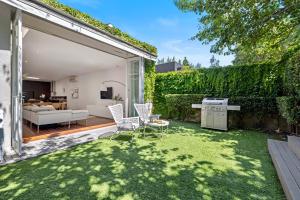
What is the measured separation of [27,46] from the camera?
615cm

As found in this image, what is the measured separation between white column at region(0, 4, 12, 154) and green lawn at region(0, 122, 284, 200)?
0.89m

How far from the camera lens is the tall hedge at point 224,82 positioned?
5.96 metres

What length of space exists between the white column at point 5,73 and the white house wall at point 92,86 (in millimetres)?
5782

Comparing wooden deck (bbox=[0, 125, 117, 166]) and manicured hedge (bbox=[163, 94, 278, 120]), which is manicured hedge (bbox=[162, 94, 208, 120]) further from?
wooden deck (bbox=[0, 125, 117, 166])

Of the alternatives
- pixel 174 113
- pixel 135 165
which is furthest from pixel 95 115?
pixel 135 165

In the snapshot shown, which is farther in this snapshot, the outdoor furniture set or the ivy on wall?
the ivy on wall

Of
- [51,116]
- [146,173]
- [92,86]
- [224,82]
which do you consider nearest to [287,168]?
[146,173]

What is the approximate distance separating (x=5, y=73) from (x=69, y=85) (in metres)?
10.4

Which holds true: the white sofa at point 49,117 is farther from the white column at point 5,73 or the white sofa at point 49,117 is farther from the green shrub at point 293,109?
the green shrub at point 293,109

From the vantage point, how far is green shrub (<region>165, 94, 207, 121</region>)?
24.7 feet

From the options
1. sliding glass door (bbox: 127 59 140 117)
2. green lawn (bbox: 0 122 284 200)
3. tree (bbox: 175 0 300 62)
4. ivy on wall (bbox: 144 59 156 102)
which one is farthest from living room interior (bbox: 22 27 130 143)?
tree (bbox: 175 0 300 62)

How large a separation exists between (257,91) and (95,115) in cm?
807

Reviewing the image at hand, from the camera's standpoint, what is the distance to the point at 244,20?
207 inches

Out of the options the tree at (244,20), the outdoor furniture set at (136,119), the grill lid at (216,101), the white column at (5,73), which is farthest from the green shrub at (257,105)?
the white column at (5,73)
